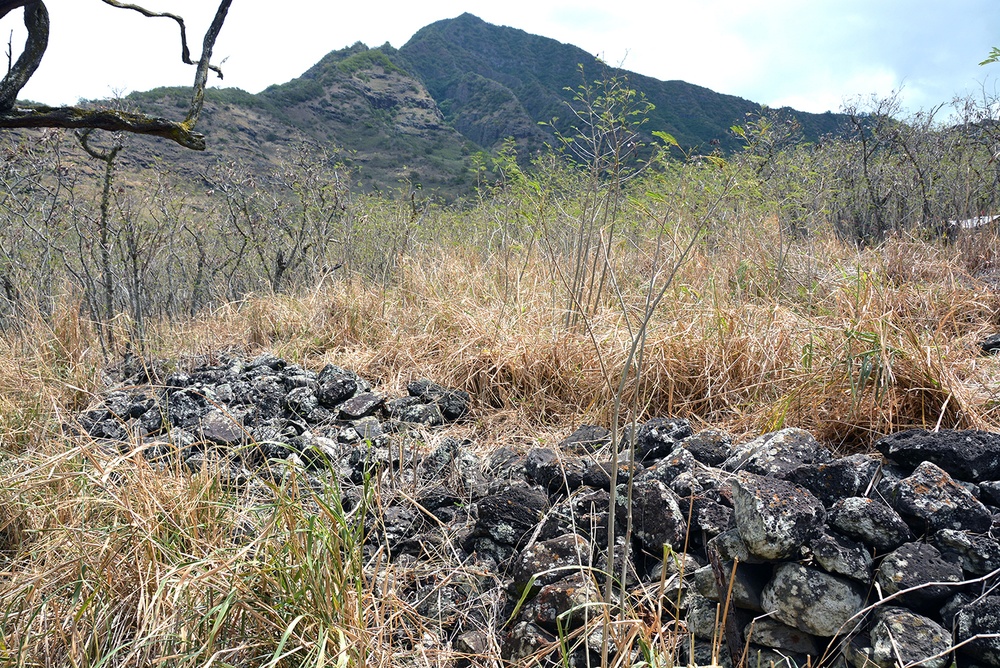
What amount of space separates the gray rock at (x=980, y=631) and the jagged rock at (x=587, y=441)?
1410 mm

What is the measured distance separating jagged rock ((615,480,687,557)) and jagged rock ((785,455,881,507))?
16.5 inches

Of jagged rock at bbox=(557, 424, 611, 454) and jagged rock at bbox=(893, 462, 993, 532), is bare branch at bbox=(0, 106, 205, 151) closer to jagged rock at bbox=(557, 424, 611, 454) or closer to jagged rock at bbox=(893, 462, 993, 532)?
jagged rock at bbox=(557, 424, 611, 454)

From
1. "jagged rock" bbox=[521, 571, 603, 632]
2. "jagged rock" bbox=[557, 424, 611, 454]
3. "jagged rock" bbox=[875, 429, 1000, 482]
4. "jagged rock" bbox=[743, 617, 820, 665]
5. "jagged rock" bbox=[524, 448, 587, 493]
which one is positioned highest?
"jagged rock" bbox=[875, 429, 1000, 482]

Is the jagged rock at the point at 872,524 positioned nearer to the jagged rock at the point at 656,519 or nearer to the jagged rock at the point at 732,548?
the jagged rock at the point at 732,548

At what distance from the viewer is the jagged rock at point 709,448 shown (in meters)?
2.43

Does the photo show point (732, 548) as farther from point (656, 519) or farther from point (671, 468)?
point (671, 468)

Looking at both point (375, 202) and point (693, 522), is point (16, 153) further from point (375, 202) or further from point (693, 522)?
point (693, 522)

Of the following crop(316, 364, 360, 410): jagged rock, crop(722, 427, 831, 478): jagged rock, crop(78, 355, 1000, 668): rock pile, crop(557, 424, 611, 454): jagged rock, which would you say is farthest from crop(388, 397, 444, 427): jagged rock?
crop(722, 427, 831, 478): jagged rock

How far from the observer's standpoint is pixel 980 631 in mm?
1503

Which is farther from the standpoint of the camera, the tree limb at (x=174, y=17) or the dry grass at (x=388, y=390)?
the tree limb at (x=174, y=17)

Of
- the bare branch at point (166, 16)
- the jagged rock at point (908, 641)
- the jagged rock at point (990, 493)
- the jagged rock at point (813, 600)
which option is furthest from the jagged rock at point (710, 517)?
the bare branch at point (166, 16)

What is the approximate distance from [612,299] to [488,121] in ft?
171

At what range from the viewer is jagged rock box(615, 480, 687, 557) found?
202cm

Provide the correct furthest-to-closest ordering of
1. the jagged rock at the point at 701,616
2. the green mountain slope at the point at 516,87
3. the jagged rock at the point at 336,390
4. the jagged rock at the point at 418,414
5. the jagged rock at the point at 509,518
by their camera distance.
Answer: the green mountain slope at the point at 516,87 < the jagged rock at the point at 336,390 < the jagged rock at the point at 418,414 < the jagged rock at the point at 509,518 < the jagged rock at the point at 701,616
